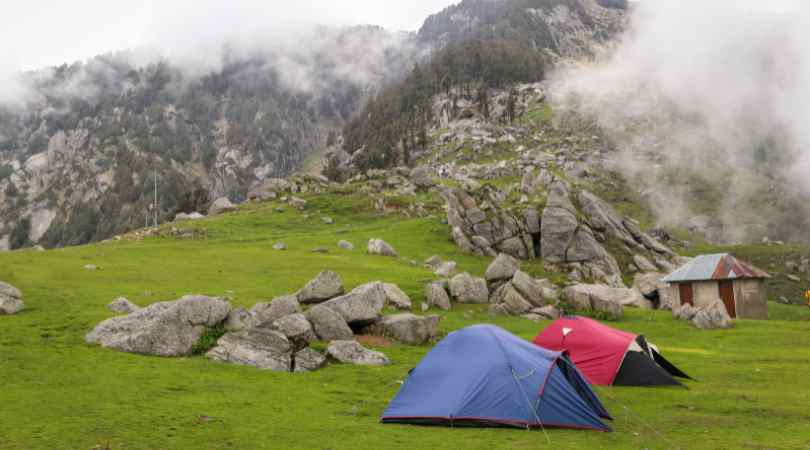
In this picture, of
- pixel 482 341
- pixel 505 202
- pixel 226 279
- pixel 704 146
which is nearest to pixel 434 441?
pixel 482 341

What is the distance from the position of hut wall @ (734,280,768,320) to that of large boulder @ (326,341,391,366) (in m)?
47.9

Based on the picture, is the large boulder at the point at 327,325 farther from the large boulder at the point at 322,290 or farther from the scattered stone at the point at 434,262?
the scattered stone at the point at 434,262

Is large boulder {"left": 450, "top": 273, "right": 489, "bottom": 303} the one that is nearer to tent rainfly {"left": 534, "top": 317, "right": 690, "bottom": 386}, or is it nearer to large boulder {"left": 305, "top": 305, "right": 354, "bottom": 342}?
large boulder {"left": 305, "top": 305, "right": 354, "bottom": 342}

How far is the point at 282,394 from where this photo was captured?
20.0m

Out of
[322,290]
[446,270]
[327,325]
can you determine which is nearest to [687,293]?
[446,270]

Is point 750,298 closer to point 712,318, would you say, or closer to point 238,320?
point 712,318

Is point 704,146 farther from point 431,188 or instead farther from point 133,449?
point 133,449

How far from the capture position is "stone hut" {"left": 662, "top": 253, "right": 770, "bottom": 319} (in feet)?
192

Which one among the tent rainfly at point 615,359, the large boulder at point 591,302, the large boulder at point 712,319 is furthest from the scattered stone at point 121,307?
the large boulder at point 712,319

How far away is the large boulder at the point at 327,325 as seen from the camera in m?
28.8

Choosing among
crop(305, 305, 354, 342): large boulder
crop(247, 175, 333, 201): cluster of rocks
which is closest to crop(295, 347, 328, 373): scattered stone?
crop(305, 305, 354, 342): large boulder

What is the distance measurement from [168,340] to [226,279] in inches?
935

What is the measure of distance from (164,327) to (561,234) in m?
52.1

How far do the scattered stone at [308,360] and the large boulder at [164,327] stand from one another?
5.07 meters
